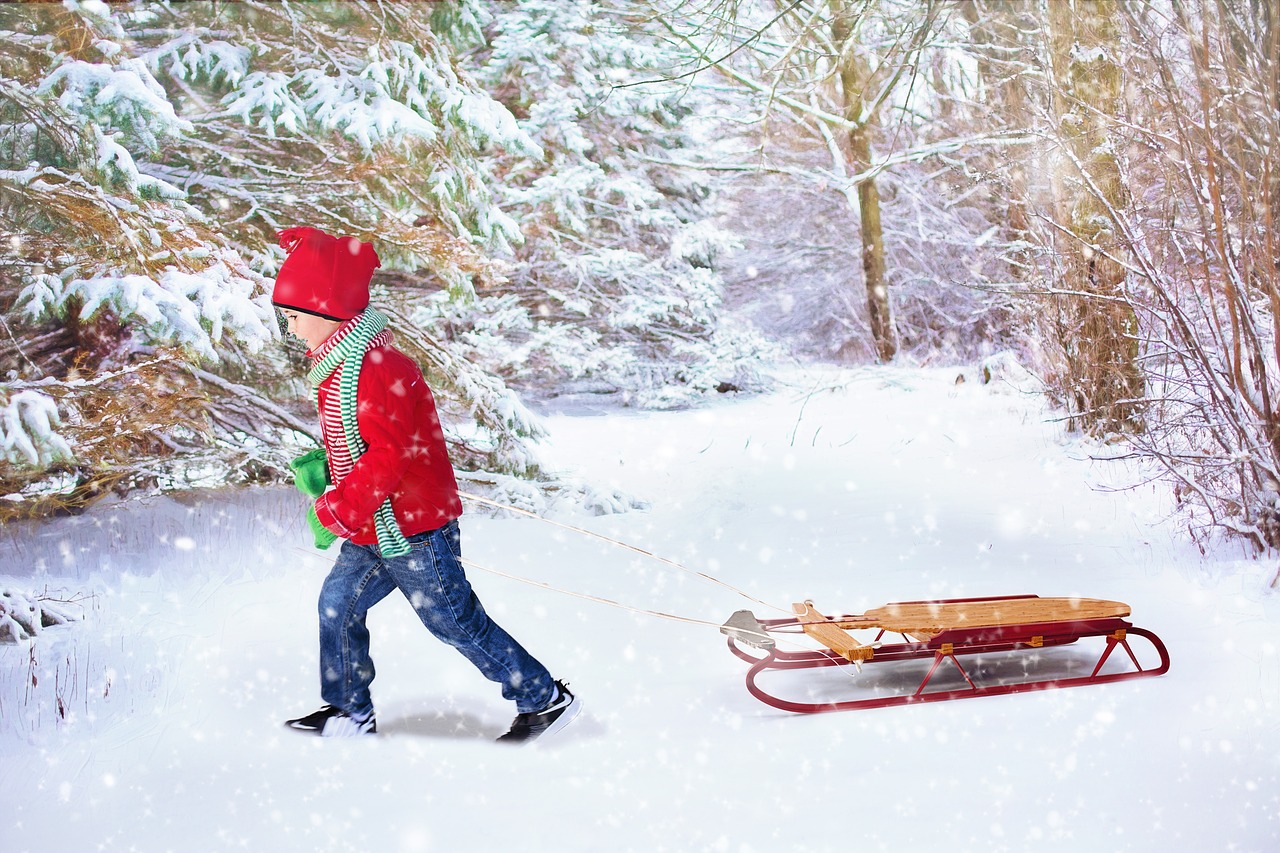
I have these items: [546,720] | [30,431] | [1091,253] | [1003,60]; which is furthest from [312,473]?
[1003,60]

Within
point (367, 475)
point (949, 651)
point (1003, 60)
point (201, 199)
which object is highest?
point (1003, 60)

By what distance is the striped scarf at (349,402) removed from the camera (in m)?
2.95

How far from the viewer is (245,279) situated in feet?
15.9

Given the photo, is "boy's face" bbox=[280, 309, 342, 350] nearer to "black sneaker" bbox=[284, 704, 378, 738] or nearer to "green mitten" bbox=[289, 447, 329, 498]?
"green mitten" bbox=[289, 447, 329, 498]

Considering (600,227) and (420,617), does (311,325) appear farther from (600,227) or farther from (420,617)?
(600,227)

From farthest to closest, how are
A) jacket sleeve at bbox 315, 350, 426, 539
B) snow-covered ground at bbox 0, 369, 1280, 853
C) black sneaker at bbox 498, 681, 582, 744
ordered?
black sneaker at bbox 498, 681, 582, 744 → jacket sleeve at bbox 315, 350, 426, 539 → snow-covered ground at bbox 0, 369, 1280, 853

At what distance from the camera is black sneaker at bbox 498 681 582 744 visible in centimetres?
322

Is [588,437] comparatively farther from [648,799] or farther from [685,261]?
[648,799]

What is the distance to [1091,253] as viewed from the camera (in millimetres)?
6938

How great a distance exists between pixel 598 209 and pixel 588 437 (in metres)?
3.46

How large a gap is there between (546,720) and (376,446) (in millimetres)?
1111

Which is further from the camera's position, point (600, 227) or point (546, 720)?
point (600, 227)

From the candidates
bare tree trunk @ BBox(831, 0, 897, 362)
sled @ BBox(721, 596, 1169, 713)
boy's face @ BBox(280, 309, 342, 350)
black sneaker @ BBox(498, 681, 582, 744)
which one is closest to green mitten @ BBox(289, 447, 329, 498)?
boy's face @ BBox(280, 309, 342, 350)

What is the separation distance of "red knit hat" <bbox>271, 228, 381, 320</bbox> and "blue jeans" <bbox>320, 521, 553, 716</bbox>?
0.76m
